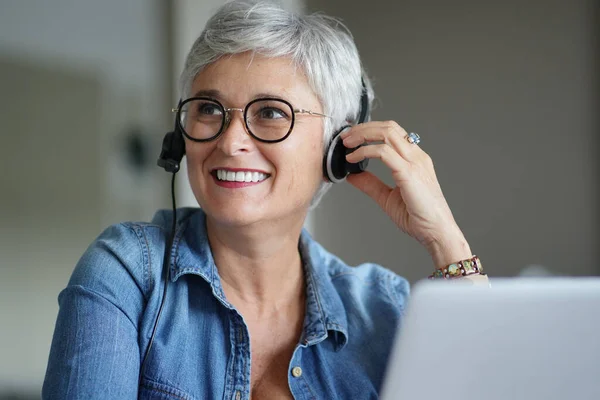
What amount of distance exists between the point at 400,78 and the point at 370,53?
18 centimetres

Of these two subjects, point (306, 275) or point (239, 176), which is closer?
point (239, 176)

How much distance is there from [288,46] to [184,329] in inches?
25.6

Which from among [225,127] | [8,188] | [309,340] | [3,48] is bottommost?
Answer: [309,340]

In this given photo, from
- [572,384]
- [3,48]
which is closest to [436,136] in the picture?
[3,48]

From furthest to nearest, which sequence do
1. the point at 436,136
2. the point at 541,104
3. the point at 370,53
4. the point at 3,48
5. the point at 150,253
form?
the point at 370,53, the point at 436,136, the point at 541,104, the point at 3,48, the point at 150,253

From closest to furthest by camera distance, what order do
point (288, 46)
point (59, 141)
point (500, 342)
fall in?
1. point (500, 342)
2. point (288, 46)
3. point (59, 141)

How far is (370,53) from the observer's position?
2.55m

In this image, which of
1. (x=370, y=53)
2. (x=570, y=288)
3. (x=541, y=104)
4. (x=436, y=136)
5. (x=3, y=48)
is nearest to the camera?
(x=570, y=288)

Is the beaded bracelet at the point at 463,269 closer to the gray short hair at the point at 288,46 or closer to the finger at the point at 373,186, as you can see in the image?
A: the finger at the point at 373,186

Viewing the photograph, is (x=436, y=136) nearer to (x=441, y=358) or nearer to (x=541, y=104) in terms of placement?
(x=541, y=104)

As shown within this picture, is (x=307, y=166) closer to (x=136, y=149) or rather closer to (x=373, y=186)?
(x=373, y=186)

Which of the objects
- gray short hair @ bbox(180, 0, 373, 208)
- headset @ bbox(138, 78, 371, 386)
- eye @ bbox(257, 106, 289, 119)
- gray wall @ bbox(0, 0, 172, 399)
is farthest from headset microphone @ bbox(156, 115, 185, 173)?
gray wall @ bbox(0, 0, 172, 399)

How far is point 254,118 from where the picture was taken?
4.59ft

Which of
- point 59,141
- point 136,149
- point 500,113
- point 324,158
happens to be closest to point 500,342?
point 324,158
